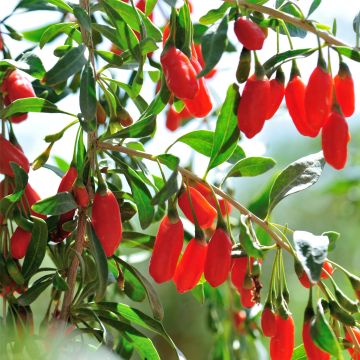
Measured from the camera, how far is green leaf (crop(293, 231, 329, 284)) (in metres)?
1.00

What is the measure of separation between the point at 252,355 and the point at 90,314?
0.77 m

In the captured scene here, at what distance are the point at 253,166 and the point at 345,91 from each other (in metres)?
0.18

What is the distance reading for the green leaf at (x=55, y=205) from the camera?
1.14 metres

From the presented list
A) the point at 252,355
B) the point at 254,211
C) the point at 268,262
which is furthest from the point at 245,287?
the point at 268,262

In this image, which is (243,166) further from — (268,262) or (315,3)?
(268,262)

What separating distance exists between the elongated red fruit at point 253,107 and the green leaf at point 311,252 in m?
0.13

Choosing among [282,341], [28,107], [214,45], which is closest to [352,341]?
[282,341]

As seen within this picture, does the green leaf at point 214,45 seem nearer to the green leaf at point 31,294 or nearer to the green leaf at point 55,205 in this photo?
the green leaf at point 55,205

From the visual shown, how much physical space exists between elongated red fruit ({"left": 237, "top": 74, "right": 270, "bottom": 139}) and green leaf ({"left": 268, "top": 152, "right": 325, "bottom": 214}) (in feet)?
0.67

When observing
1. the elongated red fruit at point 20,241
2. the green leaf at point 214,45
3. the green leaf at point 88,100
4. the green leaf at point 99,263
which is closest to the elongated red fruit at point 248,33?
the green leaf at point 214,45

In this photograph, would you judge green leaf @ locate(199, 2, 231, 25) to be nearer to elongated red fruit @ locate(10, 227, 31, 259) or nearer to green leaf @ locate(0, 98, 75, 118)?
green leaf @ locate(0, 98, 75, 118)

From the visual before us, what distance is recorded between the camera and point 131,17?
48.8 inches

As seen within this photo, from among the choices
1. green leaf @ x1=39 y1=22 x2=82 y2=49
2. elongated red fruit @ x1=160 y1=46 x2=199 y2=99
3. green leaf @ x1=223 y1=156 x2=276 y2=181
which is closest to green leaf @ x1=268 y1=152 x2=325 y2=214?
green leaf @ x1=223 y1=156 x2=276 y2=181

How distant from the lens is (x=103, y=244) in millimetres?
1129
